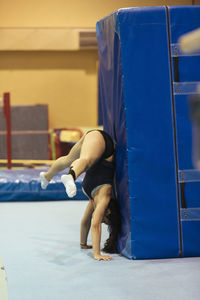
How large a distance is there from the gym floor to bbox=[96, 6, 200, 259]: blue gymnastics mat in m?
0.21

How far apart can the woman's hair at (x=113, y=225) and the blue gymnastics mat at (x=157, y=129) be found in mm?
147

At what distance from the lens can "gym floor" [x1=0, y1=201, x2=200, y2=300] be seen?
9.07ft

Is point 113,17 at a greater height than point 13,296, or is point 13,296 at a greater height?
point 113,17

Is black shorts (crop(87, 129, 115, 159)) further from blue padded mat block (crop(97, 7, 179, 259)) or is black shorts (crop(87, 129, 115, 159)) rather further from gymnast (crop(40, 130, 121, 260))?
blue padded mat block (crop(97, 7, 179, 259))

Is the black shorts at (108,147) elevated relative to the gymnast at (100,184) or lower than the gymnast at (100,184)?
elevated

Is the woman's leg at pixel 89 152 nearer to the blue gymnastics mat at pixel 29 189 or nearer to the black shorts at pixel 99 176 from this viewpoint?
the black shorts at pixel 99 176

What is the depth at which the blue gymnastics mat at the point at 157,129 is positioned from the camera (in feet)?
11.3

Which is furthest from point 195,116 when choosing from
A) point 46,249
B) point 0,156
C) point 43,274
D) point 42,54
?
point 42,54

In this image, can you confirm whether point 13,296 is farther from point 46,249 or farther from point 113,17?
point 113,17

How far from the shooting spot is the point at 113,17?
3512 mm

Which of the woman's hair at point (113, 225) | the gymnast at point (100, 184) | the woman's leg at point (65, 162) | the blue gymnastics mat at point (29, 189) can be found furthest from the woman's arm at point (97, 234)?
the blue gymnastics mat at point (29, 189)

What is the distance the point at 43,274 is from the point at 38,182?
2880 millimetres

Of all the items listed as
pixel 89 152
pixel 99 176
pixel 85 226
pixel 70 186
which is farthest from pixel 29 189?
pixel 70 186

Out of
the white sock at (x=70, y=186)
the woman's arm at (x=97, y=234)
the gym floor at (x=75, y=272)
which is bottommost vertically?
the gym floor at (x=75, y=272)
